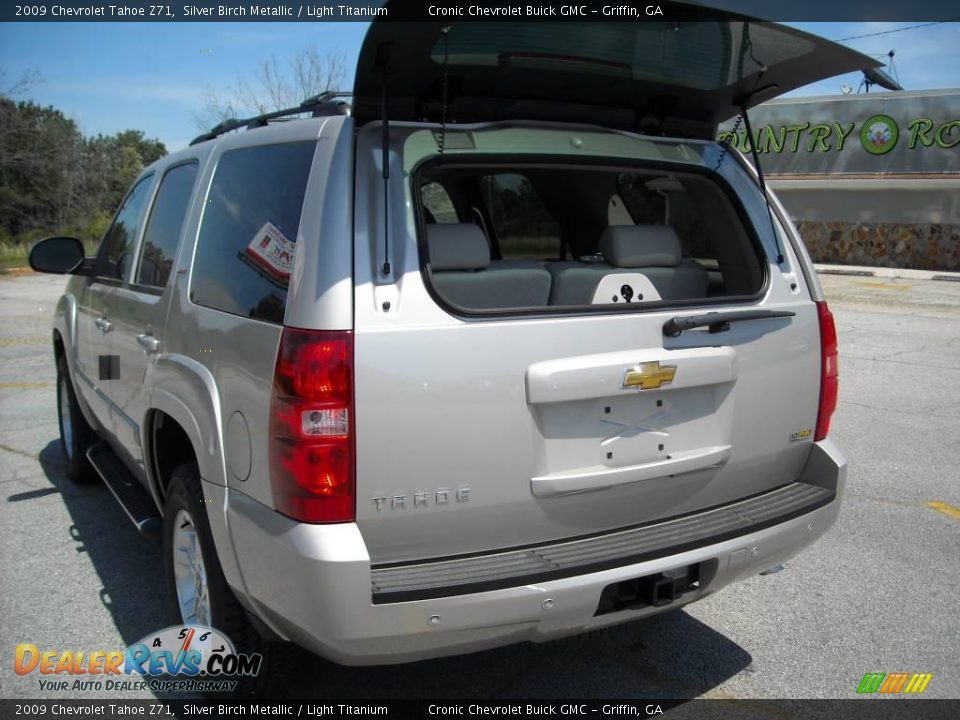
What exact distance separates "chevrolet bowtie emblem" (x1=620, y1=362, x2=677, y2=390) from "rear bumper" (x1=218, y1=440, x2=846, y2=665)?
0.54 metres

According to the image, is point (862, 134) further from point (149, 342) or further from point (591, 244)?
point (149, 342)

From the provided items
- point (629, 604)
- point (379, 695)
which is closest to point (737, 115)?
point (629, 604)

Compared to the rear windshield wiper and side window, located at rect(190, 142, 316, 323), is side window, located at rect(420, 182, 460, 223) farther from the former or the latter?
the rear windshield wiper

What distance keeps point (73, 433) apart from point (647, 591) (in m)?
4.03

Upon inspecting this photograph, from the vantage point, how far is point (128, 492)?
3.83 meters

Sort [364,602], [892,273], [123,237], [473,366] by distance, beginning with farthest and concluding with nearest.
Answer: [892,273]
[123,237]
[473,366]
[364,602]

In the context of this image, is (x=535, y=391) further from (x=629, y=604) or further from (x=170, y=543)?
(x=170, y=543)

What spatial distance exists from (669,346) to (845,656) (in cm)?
157

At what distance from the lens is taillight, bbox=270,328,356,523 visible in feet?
7.40

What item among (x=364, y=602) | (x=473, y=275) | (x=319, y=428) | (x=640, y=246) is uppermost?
(x=640, y=246)

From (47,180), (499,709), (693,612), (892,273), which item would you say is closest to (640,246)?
(693,612)

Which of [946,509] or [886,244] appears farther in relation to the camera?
[886,244]

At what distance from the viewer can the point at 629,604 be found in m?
2.58

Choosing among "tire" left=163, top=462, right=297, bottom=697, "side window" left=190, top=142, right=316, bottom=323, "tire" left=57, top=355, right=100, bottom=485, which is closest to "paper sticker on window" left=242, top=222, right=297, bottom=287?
"side window" left=190, top=142, right=316, bottom=323
